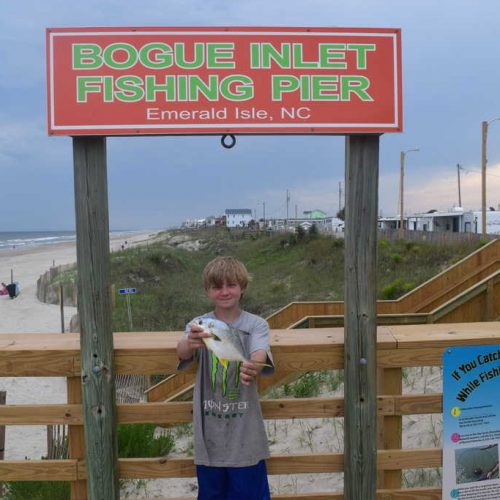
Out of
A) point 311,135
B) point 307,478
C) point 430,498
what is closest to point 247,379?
point 311,135

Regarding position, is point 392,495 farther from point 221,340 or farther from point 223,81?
point 223,81

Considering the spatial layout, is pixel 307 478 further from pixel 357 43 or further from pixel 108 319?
pixel 357 43

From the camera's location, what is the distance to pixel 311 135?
279 cm

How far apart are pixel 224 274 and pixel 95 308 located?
759 mm

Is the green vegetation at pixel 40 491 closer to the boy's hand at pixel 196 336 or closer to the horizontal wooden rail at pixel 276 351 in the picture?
the horizontal wooden rail at pixel 276 351

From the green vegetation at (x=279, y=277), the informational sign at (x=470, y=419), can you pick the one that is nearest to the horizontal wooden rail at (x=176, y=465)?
the informational sign at (x=470, y=419)

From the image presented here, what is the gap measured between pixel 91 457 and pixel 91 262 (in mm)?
1067

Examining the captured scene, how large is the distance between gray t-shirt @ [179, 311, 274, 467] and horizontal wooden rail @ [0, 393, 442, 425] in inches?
10.4

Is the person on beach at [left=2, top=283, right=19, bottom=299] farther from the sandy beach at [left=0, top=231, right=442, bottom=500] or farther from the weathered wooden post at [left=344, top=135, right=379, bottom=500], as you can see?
the weathered wooden post at [left=344, top=135, right=379, bottom=500]

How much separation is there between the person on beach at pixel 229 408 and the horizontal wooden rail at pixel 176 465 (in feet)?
1.03

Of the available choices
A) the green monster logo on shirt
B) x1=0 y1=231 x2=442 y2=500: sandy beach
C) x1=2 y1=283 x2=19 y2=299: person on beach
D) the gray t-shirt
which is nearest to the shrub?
x1=0 y1=231 x2=442 y2=500: sandy beach

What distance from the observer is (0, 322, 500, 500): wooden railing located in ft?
9.55

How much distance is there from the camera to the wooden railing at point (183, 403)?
2912 mm

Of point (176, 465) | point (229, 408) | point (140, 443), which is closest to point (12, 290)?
point (140, 443)
